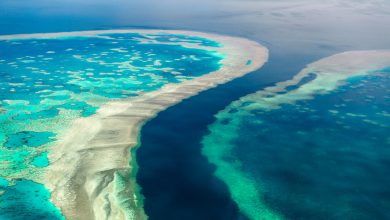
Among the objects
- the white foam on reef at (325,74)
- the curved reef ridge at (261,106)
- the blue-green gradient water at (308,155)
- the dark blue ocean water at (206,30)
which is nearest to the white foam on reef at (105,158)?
the dark blue ocean water at (206,30)

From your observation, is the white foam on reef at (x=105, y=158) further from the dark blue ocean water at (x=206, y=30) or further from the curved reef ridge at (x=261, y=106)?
the curved reef ridge at (x=261, y=106)

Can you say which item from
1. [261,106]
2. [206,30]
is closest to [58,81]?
[261,106]

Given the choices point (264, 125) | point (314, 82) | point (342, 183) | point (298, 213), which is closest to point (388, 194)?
point (342, 183)

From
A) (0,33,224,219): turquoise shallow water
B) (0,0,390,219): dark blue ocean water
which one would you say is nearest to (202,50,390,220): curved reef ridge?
(0,0,390,219): dark blue ocean water

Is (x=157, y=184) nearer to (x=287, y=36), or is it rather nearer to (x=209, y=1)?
(x=287, y=36)

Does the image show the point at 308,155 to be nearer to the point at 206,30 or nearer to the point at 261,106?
the point at 261,106

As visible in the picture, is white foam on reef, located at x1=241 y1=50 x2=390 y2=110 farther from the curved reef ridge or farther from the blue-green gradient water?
the blue-green gradient water
